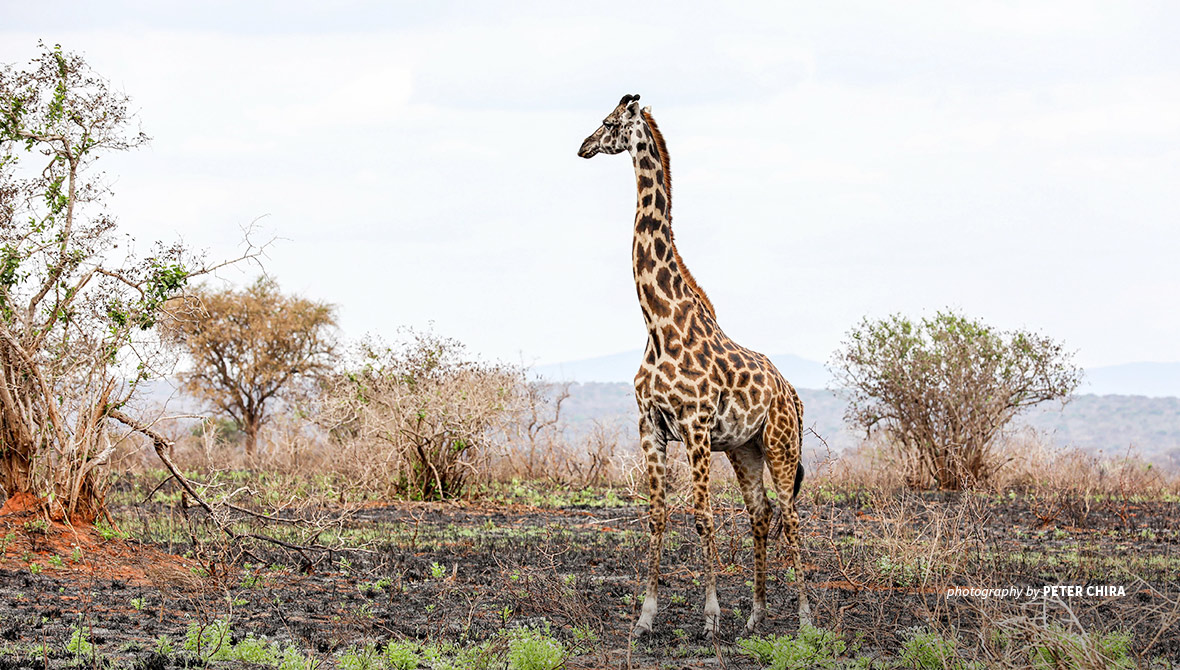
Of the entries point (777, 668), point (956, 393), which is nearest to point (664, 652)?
point (777, 668)

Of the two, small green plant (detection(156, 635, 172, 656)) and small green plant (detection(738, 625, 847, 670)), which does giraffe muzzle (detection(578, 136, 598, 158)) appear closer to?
small green plant (detection(738, 625, 847, 670))

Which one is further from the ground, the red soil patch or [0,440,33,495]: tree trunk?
[0,440,33,495]: tree trunk

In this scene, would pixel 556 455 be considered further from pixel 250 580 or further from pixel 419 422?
pixel 250 580

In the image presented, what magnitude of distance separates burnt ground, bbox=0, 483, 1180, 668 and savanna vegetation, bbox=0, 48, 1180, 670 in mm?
44

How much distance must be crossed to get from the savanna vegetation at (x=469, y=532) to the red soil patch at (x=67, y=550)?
34 mm

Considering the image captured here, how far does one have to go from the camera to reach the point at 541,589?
314 inches

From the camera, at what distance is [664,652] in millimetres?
6418

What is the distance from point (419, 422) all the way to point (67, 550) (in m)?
6.48

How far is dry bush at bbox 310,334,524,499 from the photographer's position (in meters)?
15.3

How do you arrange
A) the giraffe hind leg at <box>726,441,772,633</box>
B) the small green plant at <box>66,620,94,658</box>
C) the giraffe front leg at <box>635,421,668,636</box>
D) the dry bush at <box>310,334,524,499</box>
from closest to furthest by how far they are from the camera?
the small green plant at <box>66,620,94,658</box>, the giraffe front leg at <box>635,421,668,636</box>, the giraffe hind leg at <box>726,441,772,633</box>, the dry bush at <box>310,334,524,499</box>

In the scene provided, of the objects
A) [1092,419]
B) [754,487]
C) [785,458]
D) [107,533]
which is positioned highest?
[1092,419]

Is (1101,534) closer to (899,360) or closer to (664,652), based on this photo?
(899,360)

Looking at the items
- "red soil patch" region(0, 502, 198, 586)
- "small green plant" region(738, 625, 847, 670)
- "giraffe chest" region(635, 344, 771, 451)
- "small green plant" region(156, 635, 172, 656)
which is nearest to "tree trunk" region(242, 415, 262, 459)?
"red soil patch" region(0, 502, 198, 586)

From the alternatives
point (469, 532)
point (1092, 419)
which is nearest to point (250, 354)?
point (469, 532)
